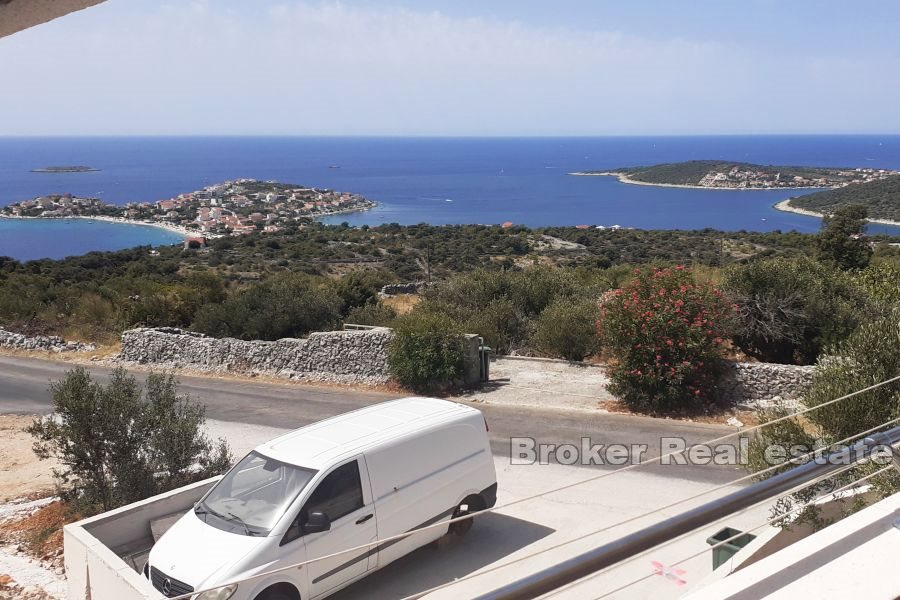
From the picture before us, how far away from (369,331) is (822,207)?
95.6 meters

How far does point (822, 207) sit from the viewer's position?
9756 cm

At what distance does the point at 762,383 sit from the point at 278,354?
470 inches

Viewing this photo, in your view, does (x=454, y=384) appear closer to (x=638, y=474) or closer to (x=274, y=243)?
(x=638, y=474)

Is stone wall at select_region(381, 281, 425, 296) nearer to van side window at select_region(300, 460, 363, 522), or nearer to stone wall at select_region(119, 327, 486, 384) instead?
stone wall at select_region(119, 327, 486, 384)

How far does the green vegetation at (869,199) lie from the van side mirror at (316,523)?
84.6m

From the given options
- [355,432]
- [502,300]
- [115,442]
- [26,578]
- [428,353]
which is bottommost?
[26,578]

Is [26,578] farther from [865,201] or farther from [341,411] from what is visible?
[865,201]

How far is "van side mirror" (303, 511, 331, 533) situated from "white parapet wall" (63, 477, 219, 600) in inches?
53.3

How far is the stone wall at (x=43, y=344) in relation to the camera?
23.5m

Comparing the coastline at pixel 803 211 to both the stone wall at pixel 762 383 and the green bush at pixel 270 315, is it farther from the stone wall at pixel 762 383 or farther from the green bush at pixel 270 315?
the stone wall at pixel 762 383

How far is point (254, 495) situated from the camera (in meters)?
7.19

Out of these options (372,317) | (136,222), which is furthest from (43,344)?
(136,222)

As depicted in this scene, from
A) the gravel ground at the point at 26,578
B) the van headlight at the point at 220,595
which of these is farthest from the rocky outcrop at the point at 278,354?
the van headlight at the point at 220,595

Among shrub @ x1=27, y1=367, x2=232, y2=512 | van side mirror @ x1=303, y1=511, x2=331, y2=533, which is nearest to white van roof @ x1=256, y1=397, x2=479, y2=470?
van side mirror @ x1=303, y1=511, x2=331, y2=533
